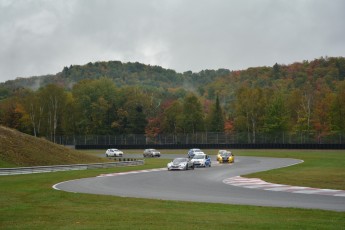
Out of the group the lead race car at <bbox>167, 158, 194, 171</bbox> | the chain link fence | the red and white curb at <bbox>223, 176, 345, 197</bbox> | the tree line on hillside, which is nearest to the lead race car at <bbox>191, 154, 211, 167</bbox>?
the lead race car at <bbox>167, 158, 194, 171</bbox>

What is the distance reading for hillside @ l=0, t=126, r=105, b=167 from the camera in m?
45.0

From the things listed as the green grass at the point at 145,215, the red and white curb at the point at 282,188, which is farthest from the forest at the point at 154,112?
the green grass at the point at 145,215

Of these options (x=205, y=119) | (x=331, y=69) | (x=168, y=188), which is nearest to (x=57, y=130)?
(x=205, y=119)

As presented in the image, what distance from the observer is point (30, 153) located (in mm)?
47438

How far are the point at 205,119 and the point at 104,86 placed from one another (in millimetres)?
29362

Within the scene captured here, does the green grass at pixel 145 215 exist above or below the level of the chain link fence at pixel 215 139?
below

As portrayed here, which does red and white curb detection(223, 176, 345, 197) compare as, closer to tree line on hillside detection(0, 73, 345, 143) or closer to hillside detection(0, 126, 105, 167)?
hillside detection(0, 126, 105, 167)

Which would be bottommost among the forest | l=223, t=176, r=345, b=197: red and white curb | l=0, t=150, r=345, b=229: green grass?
l=223, t=176, r=345, b=197: red and white curb

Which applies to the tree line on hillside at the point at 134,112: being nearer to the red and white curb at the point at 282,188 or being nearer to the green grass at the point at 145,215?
the red and white curb at the point at 282,188

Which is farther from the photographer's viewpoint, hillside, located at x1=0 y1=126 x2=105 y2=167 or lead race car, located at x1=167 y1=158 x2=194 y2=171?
hillside, located at x1=0 y1=126 x2=105 y2=167

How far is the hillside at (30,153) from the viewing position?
4500cm

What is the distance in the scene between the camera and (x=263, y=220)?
13.6m

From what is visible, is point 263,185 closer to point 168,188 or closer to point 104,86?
point 168,188

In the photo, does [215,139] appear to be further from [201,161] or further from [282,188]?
[282,188]
